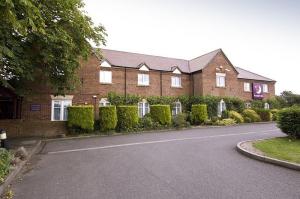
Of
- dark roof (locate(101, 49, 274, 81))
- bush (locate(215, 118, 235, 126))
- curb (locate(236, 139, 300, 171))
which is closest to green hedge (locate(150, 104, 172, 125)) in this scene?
bush (locate(215, 118, 235, 126))

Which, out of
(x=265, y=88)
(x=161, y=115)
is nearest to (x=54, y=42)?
(x=161, y=115)

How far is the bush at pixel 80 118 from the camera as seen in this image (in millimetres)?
19969

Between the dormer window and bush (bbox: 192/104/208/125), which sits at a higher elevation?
the dormer window

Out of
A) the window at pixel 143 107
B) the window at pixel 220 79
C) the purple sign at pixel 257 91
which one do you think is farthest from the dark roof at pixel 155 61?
the window at pixel 143 107

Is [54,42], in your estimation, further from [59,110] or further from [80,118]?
[59,110]

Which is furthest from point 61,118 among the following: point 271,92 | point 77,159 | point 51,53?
point 271,92

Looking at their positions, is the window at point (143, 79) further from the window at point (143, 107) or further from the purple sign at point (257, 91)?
the purple sign at point (257, 91)

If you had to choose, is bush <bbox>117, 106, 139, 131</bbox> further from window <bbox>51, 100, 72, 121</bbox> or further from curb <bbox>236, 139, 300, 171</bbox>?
curb <bbox>236, 139, 300, 171</bbox>

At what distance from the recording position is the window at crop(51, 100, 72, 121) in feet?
72.0

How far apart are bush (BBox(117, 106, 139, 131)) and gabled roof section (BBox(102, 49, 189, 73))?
25.4ft

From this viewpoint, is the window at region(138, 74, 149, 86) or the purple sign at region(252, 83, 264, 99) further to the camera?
the purple sign at region(252, 83, 264, 99)

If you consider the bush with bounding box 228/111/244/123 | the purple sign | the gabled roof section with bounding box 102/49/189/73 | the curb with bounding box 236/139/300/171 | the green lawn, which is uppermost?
the gabled roof section with bounding box 102/49/189/73

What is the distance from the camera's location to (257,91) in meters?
37.9

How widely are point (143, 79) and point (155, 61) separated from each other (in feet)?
15.9
